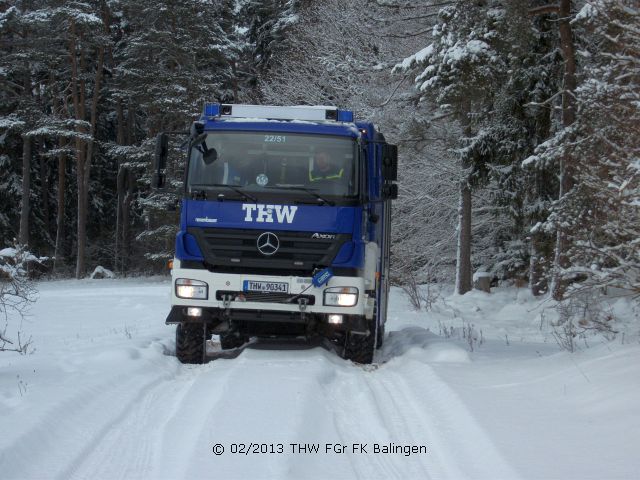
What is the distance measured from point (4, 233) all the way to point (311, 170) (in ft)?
115

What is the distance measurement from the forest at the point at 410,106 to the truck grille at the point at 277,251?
3.28ft

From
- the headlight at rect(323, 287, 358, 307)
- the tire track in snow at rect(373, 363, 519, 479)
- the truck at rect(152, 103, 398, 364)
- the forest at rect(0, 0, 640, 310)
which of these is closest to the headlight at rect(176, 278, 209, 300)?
the truck at rect(152, 103, 398, 364)

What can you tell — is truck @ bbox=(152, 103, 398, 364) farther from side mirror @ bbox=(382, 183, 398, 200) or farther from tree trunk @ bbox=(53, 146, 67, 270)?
tree trunk @ bbox=(53, 146, 67, 270)

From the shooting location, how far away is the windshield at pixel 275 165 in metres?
9.82

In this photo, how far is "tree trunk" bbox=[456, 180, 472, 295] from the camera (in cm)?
2300

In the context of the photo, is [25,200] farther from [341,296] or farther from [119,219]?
[341,296]

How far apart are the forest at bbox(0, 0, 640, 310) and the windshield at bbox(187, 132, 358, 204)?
0.82 meters

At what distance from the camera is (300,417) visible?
21.0ft

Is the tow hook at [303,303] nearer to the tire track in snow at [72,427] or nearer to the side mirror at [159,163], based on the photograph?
the tire track in snow at [72,427]

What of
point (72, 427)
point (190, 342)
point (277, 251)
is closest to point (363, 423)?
point (72, 427)

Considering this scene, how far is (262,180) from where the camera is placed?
9844 mm

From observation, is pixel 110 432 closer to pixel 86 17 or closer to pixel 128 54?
pixel 86 17

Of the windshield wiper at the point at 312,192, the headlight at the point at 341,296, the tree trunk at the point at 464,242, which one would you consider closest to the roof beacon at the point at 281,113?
the windshield wiper at the point at 312,192

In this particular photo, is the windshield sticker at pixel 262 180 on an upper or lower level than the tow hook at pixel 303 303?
upper
